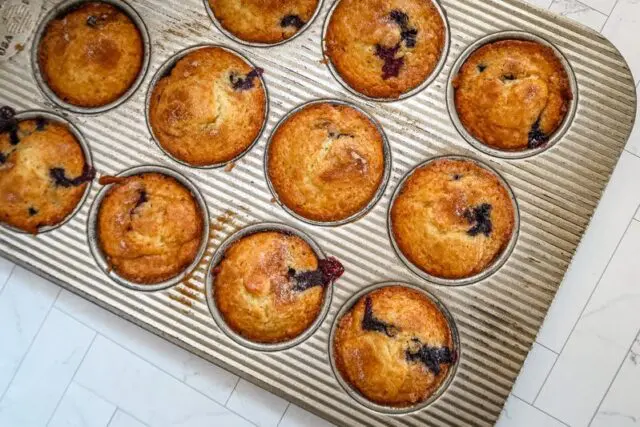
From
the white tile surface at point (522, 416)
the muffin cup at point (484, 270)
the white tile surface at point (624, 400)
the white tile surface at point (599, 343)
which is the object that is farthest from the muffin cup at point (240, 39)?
the white tile surface at point (624, 400)

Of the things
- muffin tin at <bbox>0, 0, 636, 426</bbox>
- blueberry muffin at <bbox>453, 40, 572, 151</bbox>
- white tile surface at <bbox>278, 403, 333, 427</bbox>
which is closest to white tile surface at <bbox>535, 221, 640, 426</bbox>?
muffin tin at <bbox>0, 0, 636, 426</bbox>

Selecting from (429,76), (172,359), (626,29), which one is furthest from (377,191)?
(626,29)

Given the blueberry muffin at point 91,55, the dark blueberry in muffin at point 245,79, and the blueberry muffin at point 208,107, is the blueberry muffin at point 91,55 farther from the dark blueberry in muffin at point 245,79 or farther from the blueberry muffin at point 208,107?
the dark blueberry in muffin at point 245,79

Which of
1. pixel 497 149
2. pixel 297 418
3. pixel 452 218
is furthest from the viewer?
pixel 297 418

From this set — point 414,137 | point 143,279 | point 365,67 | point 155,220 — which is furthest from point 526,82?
point 143,279

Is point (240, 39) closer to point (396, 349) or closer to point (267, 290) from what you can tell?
point (267, 290)

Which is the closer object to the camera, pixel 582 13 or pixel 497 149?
pixel 497 149

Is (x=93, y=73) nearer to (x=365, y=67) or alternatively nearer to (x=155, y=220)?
(x=155, y=220)

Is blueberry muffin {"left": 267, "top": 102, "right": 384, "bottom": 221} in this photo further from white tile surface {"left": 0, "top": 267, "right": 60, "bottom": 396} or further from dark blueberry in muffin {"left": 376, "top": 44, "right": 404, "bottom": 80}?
white tile surface {"left": 0, "top": 267, "right": 60, "bottom": 396}
